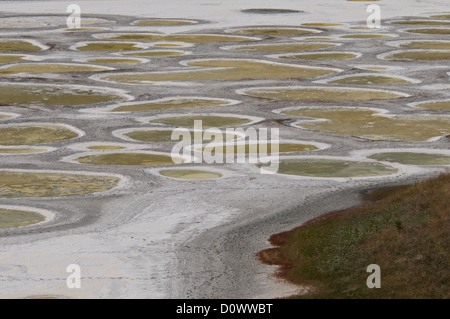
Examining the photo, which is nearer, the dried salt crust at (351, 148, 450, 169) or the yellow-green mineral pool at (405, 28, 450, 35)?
the dried salt crust at (351, 148, 450, 169)

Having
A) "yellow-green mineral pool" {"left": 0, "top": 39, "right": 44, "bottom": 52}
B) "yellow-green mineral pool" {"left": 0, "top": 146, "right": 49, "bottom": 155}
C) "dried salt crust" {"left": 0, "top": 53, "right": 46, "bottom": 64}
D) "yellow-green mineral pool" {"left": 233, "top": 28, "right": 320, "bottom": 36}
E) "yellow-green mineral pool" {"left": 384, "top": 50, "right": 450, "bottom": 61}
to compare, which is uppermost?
"yellow-green mineral pool" {"left": 0, "top": 39, "right": 44, "bottom": 52}

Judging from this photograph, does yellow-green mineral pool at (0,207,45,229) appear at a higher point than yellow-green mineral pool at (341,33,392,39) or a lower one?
higher

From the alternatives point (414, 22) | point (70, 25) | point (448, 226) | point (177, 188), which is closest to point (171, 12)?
point (70, 25)

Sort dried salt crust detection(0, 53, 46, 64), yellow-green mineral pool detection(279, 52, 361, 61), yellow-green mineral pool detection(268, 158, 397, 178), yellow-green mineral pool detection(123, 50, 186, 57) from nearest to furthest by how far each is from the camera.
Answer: yellow-green mineral pool detection(268, 158, 397, 178) < dried salt crust detection(0, 53, 46, 64) < yellow-green mineral pool detection(279, 52, 361, 61) < yellow-green mineral pool detection(123, 50, 186, 57)

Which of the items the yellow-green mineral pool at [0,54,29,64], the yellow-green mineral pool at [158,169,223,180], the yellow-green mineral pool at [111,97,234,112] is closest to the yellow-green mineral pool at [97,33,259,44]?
the yellow-green mineral pool at [0,54,29,64]

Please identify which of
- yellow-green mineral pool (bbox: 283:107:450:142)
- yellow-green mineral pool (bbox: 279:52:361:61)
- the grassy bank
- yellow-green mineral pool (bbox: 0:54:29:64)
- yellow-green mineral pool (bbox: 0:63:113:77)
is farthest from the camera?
yellow-green mineral pool (bbox: 279:52:361:61)

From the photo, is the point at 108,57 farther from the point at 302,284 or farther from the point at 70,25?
the point at 302,284

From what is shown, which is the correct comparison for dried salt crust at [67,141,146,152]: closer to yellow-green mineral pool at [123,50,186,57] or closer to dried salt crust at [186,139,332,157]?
dried salt crust at [186,139,332,157]
